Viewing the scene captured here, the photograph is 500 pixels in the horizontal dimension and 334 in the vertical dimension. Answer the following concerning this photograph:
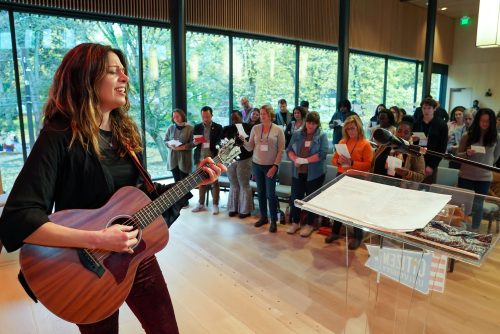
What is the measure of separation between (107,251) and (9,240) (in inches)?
12.0

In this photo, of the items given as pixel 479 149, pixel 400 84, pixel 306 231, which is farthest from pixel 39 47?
pixel 400 84

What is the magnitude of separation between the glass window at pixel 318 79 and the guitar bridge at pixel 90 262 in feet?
26.5

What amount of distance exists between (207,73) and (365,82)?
5.21 meters

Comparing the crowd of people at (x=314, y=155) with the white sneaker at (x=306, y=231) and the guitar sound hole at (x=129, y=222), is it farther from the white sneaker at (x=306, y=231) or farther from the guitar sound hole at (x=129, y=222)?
the guitar sound hole at (x=129, y=222)

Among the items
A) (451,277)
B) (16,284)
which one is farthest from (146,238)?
(451,277)

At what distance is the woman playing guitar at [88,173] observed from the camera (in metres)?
1.14

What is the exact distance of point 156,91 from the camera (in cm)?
684

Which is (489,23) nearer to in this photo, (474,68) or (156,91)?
(156,91)

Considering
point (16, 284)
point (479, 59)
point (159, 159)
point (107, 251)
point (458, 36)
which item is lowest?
point (16, 284)

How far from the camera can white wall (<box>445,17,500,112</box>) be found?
12.1 m

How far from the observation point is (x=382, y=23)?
1027 cm

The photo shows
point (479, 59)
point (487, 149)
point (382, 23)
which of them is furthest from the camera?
point (479, 59)

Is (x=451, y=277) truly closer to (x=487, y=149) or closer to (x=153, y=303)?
(x=487, y=149)

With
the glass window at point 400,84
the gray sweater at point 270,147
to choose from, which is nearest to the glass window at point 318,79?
the glass window at point 400,84
